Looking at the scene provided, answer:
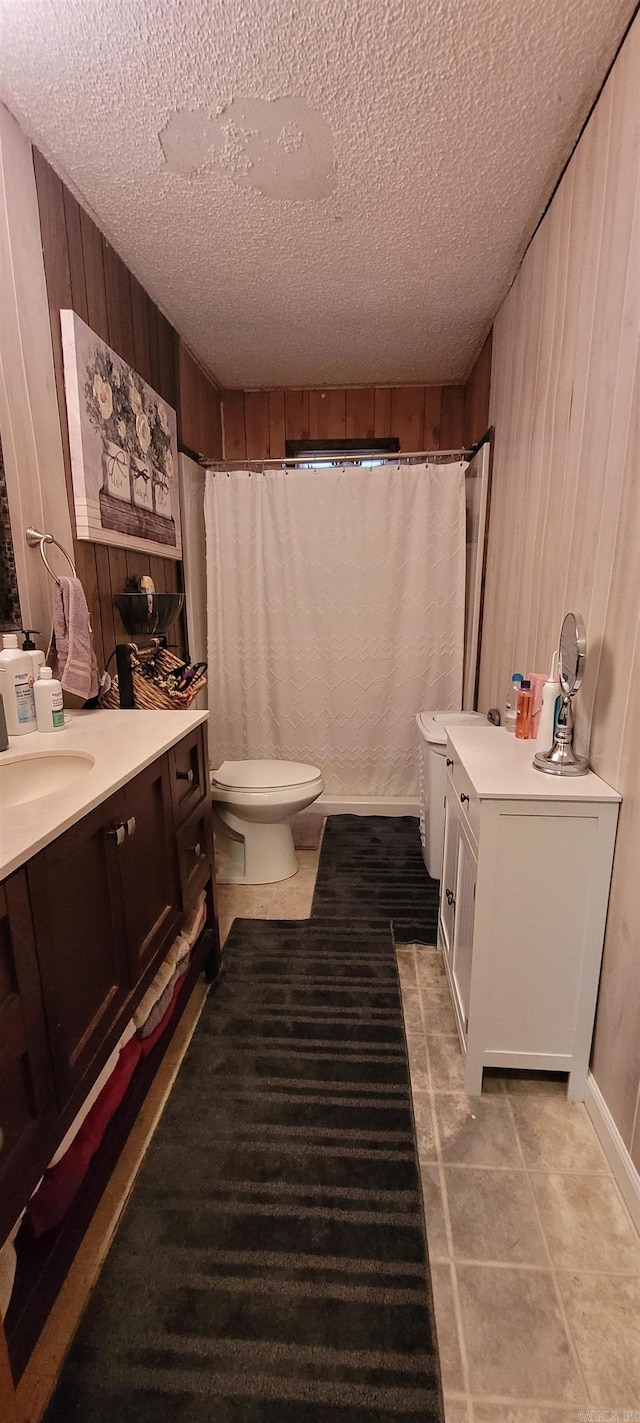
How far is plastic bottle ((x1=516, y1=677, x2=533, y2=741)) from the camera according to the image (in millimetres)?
1542

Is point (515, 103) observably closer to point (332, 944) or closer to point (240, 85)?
point (240, 85)

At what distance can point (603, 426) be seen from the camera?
4.09ft

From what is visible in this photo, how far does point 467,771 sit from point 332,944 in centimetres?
89

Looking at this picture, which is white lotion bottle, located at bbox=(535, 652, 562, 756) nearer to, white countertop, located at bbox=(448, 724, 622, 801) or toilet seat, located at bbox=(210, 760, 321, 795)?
white countertop, located at bbox=(448, 724, 622, 801)

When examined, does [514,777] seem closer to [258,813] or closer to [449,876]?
[449,876]

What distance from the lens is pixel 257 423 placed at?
3.07m

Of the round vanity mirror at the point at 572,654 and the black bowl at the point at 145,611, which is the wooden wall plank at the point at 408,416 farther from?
the round vanity mirror at the point at 572,654

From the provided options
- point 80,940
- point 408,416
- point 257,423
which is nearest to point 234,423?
point 257,423

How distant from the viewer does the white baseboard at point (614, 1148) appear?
1045 mm

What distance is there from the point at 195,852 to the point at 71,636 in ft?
2.16

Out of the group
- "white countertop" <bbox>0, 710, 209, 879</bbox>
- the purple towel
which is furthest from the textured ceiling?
"white countertop" <bbox>0, 710, 209, 879</bbox>

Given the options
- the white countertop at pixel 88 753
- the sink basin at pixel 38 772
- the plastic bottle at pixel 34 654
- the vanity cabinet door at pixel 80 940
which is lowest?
the vanity cabinet door at pixel 80 940

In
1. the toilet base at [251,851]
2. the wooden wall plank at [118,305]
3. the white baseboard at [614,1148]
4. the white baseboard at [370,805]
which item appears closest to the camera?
the white baseboard at [614,1148]

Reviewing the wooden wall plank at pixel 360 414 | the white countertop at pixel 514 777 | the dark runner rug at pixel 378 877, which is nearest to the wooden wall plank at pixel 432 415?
the wooden wall plank at pixel 360 414
